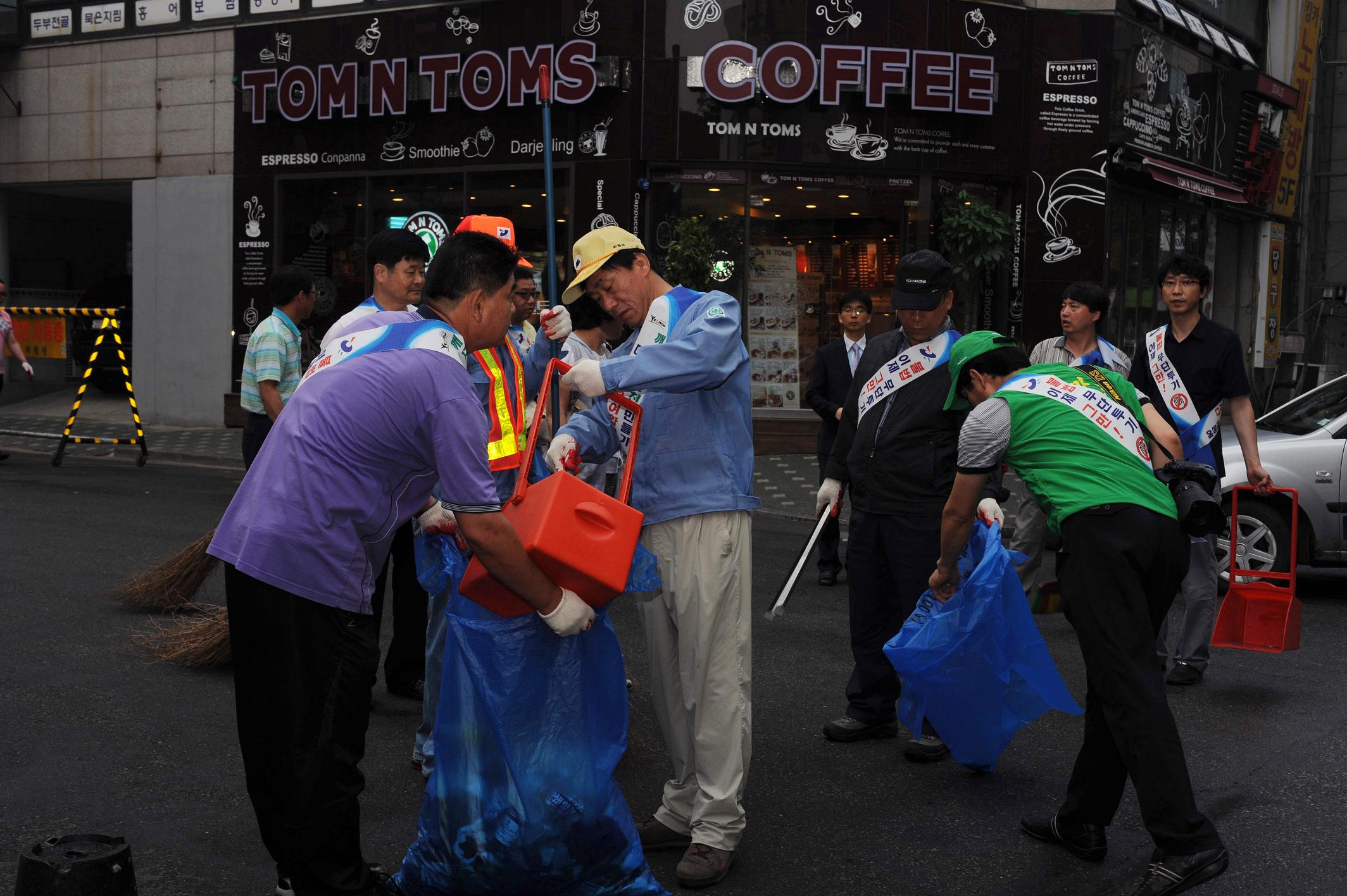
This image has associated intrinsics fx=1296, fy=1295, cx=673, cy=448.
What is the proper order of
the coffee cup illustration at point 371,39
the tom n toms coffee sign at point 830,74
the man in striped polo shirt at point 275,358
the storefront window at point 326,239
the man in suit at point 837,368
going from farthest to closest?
the storefront window at point 326,239 → the coffee cup illustration at point 371,39 → the tom n toms coffee sign at point 830,74 → the man in suit at point 837,368 → the man in striped polo shirt at point 275,358

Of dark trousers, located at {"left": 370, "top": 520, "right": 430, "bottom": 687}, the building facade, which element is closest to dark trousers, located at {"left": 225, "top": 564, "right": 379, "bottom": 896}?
dark trousers, located at {"left": 370, "top": 520, "right": 430, "bottom": 687}

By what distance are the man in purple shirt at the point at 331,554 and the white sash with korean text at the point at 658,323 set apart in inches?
35.0

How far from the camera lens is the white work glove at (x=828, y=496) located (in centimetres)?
555

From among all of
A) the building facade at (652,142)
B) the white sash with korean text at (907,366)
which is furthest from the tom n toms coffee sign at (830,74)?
the white sash with korean text at (907,366)

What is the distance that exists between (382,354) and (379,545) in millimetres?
528

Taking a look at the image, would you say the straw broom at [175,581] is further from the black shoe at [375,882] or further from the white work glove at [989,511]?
the white work glove at [989,511]

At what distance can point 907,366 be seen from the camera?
17.0 ft

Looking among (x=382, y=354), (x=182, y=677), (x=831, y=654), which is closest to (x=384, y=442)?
(x=382, y=354)

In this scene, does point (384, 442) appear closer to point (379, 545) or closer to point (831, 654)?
point (379, 545)

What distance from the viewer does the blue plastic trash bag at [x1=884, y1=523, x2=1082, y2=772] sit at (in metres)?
4.62

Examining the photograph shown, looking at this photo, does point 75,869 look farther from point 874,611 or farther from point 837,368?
point 837,368

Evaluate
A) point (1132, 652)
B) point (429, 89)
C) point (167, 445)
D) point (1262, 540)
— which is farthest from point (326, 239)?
point (1132, 652)

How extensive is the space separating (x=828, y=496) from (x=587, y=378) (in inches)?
79.1

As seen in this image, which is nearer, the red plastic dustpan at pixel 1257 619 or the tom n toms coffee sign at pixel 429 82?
the red plastic dustpan at pixel 1257 619
